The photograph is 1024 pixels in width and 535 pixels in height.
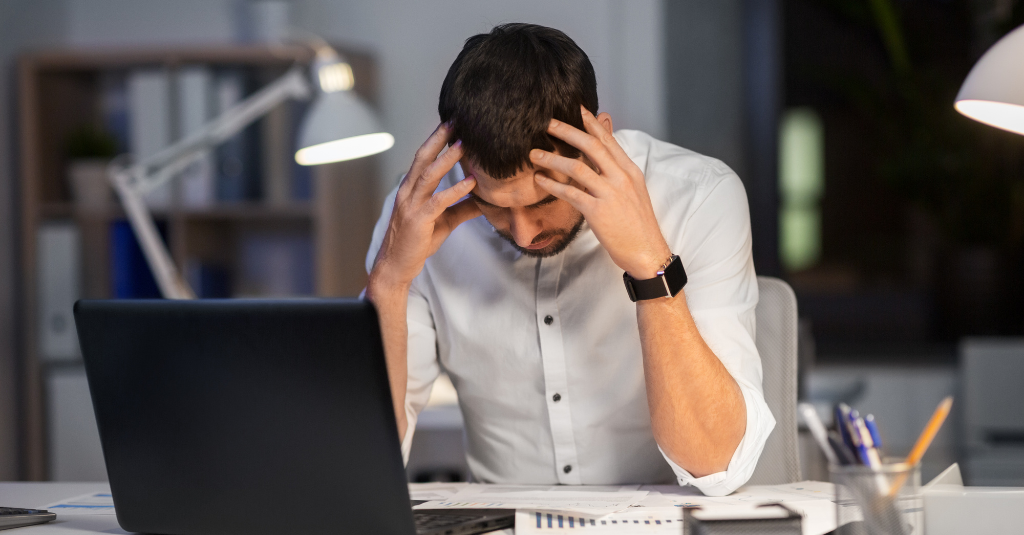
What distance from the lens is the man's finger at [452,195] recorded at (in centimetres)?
108

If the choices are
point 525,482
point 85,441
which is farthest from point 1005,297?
point 85,441

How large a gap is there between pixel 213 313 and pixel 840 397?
248cm

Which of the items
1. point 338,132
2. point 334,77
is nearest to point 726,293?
point 338,132

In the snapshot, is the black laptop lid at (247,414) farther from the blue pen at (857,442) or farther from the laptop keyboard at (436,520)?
the blue pen at (857,442)

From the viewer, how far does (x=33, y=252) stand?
294cm

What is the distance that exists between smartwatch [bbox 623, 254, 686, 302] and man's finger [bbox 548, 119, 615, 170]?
0.13 metres

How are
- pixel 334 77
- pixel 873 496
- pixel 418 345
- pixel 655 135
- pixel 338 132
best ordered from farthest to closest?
pixel 655 135 < pixel 334 77 < pixel 338 132 < pixel 418 345 < pixel 873 496

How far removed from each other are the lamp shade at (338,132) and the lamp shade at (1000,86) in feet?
3.80

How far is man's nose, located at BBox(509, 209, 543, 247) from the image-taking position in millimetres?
1091

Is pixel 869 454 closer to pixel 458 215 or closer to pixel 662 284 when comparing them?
A: pixel 662 284

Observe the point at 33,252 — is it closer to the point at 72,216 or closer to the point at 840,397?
the point at 72,216

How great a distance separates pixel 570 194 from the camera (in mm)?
1023

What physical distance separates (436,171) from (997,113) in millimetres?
774

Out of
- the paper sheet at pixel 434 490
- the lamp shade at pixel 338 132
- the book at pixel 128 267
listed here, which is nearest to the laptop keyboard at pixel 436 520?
the paper sheet at pixel 434 490
